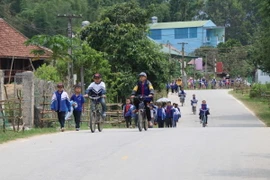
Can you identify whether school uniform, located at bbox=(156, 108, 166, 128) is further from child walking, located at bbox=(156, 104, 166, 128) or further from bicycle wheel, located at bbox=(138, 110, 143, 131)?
bicycle wheel, located at bbox=(138, 110, 143, 131)

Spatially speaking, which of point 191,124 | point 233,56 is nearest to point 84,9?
point 233,56

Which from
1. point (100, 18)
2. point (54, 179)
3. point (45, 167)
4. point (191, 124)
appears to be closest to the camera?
point (54, 179)

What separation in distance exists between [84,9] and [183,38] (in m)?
33.1

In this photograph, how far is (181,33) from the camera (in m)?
116

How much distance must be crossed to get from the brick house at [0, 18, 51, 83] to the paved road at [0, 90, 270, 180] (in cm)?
2504

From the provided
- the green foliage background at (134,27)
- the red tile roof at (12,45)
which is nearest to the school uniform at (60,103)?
the green foliage background at (134,27)

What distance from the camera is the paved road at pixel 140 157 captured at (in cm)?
1066

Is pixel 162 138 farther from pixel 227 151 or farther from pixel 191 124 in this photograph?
pixel 191 124

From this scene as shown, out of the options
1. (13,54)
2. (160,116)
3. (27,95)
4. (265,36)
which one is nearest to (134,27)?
(13,54)

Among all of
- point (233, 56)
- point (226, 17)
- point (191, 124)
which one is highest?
point (226, 17)

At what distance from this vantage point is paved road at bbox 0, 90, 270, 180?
10.7 metres

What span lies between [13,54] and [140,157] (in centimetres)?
3014

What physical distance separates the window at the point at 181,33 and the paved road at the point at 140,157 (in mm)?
97709

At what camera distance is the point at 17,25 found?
77562mm
